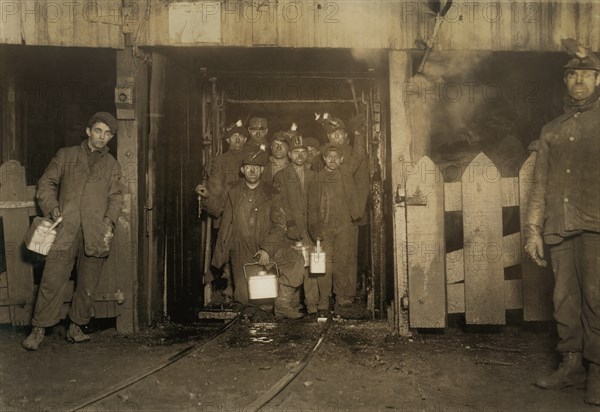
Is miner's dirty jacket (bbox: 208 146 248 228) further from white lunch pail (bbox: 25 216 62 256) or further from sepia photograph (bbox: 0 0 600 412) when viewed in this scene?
white lunch pail (bbox: 25 216 62 256)

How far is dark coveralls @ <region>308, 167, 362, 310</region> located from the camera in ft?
23.3

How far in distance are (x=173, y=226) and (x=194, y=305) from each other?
4.16 ft

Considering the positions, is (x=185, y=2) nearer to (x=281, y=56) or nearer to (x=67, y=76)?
(x=281, y=56)

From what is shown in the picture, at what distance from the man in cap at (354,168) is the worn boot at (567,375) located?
11.3ft

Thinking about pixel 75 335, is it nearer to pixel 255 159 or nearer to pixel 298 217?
pixel 255 159

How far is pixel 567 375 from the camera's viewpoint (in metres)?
3.96

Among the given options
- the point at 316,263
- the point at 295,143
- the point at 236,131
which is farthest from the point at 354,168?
the point at 236,131

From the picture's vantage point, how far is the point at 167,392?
3.92m

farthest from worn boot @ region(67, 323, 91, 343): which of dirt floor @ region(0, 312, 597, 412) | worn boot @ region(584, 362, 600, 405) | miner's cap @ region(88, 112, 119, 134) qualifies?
worn boot @ region(584, 362, 600, 405)

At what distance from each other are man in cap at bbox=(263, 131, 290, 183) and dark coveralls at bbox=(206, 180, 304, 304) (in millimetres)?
708

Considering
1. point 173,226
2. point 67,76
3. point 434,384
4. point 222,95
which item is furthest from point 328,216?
point 67,76

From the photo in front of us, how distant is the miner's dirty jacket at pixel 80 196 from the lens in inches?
202

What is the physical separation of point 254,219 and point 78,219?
2.47 metres

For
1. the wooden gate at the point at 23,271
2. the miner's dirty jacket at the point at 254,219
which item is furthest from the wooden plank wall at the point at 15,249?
the miner's dirty jacket at the point at 254,219
